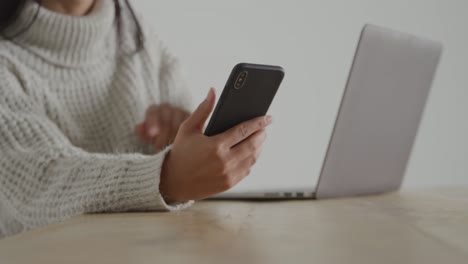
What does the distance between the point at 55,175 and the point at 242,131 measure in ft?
0.94

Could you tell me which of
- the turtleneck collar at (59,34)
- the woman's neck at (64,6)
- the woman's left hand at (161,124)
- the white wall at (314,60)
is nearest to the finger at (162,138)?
the woman's left hand at (161,124)

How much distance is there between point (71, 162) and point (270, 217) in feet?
1.08

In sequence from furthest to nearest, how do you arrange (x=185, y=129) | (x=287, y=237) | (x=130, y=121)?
(x=130, y=121), (x=185, y=129), (x=287, y=237)

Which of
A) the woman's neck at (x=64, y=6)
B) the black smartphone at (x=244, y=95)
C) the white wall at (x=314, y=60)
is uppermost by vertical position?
the black smartphone at (x=244, y=95)

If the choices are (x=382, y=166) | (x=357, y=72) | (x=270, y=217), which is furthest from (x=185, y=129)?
(x=382, y=166)

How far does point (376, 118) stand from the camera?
1032 millimetres

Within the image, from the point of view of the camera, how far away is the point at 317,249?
1.64ft

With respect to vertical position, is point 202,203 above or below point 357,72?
below

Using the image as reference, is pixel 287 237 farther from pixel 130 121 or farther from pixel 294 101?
pixel 294 101

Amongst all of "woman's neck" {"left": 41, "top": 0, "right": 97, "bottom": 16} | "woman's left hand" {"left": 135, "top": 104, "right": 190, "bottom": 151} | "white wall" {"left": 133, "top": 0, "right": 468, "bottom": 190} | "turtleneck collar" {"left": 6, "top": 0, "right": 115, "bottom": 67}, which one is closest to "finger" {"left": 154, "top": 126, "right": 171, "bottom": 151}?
"woman's left hand" {"left": 135, "top": 104, "right": 190, "bottom": 151}

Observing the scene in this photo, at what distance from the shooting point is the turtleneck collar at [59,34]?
1.25m

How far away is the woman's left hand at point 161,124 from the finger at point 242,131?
1.27ft

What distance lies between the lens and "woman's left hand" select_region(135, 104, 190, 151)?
48.0 inches

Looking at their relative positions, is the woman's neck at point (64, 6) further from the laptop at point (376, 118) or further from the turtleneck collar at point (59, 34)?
the laptop at point (376, 118)
